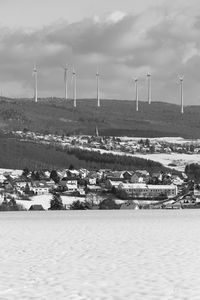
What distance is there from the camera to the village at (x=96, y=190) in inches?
4129

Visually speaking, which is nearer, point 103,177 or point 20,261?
point 20,261

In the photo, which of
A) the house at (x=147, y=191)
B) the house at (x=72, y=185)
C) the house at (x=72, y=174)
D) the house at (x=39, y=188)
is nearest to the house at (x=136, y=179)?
the house at (x=72, y=174)

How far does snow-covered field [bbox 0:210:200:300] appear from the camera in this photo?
1323 centimetres

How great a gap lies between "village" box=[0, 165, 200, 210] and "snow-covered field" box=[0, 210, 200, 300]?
61.4 meters

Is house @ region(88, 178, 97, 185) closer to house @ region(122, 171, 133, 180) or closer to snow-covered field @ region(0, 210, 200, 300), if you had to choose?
house @ region(122, 171, 133, 180)

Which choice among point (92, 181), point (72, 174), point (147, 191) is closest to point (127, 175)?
point (92, 181)

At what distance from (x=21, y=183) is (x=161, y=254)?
481 ft

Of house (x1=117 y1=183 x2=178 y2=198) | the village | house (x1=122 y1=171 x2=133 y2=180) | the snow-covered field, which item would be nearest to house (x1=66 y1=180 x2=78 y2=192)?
the village

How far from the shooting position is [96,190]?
146 metres

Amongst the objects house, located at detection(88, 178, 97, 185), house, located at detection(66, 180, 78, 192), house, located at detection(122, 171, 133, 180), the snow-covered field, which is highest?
house, located at detection(122, 171, 133, 180)

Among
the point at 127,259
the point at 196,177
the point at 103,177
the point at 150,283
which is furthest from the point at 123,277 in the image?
the point at 196,177

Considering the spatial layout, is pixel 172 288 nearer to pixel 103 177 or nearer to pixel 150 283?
pixel 150 283

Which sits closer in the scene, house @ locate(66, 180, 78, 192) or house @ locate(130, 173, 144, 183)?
house @ locate(66, 180, 78, 192)

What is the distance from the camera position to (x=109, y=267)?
16.9m
